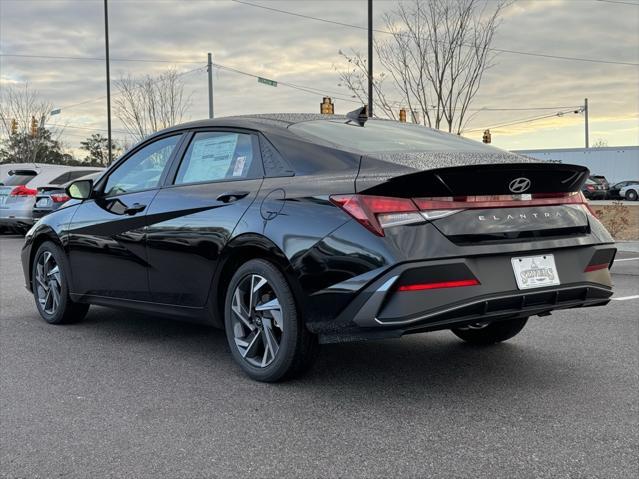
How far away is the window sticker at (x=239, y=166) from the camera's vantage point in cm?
466

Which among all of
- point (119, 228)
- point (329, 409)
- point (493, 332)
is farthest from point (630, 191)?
point (329, 409)

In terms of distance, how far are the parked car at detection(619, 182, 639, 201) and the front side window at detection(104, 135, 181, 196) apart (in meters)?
46.2

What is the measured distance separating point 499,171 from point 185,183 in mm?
2169

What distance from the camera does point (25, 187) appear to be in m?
16.4

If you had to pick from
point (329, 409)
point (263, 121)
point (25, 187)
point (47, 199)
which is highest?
point (263, 121)

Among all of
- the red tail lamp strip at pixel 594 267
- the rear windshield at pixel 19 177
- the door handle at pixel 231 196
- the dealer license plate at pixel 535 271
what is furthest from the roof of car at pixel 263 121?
the rear windshield at pixel 19 177

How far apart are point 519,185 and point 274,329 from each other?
5.23ft

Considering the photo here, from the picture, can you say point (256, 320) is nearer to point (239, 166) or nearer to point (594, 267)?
point (239, 166)

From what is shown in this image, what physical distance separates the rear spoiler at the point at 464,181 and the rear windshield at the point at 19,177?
1456cm

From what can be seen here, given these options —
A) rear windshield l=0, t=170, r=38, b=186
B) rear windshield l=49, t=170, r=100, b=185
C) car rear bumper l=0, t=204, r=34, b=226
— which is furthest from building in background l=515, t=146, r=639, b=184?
car rear bumper l=0, t=204, r=34, b=226

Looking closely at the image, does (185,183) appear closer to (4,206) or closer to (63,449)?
(63,449)

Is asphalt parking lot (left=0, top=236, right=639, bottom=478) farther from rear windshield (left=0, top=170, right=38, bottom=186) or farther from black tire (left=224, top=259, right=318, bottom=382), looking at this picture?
rear windshield (left=0, top=170, right=38, bottom=186)

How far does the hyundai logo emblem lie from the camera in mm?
3961

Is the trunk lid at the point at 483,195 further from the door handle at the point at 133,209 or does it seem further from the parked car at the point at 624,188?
the parked car at the point at 624,188
